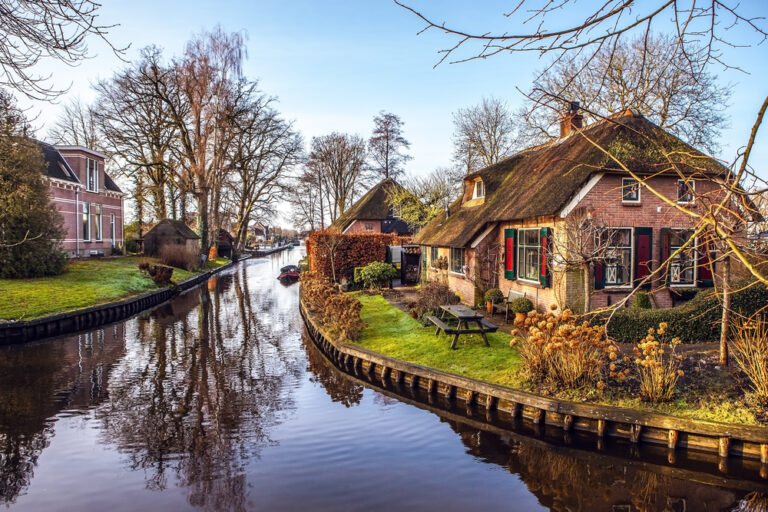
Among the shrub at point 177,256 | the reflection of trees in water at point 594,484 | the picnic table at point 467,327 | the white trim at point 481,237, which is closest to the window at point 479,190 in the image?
the white trim at point 481,237

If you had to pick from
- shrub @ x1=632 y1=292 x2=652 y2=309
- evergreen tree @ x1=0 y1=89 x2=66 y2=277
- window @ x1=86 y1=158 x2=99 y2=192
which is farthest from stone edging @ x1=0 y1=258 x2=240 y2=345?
shrub @ x1=632 y1=292 x2=652 y2=309

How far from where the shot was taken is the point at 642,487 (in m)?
6.67

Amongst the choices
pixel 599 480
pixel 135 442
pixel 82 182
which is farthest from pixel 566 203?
pixel 82 182

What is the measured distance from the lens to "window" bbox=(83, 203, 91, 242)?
30.5 meters

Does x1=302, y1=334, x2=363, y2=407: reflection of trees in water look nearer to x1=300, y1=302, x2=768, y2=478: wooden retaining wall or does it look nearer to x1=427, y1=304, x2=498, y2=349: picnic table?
x1=300, y1=302, x2=768, y2=478: wooden retaining wall

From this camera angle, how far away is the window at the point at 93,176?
31508 mm

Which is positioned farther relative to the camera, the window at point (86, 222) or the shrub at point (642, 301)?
the window at point (86, 222)

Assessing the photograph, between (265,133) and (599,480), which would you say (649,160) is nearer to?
(599,480)

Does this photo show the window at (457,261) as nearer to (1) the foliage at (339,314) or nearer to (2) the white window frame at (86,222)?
(1) the foliage at (339,314)

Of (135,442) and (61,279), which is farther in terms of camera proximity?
(61,279)

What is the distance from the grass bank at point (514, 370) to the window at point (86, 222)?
23628 millimetres

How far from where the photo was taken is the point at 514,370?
9.47 meters

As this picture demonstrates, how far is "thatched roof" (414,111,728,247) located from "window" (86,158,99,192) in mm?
22661

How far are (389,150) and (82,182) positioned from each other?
23.6 metres
